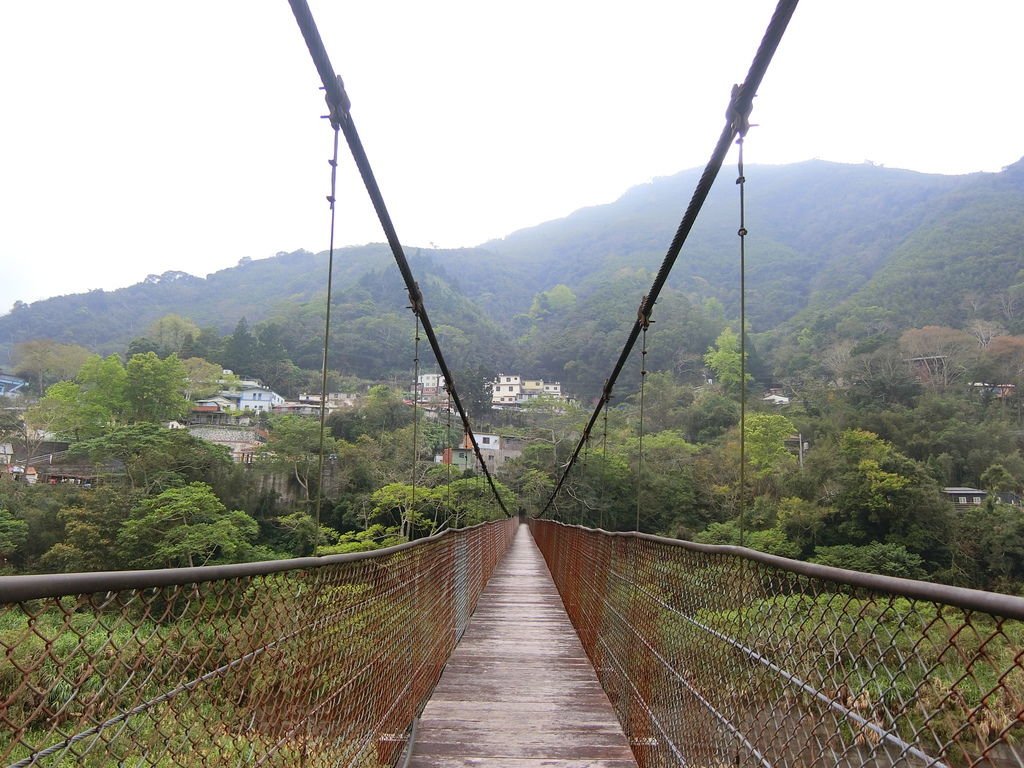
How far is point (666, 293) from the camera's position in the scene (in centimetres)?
5053

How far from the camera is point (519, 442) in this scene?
36406 millimetres

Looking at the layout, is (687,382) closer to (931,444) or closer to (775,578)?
(931,444)

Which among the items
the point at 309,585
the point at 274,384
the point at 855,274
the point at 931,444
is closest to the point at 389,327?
the point at 274,384

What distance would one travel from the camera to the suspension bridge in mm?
582

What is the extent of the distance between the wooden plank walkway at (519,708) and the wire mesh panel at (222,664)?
147mm

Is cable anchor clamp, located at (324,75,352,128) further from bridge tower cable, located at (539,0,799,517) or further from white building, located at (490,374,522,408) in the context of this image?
white building, located at (490,374,522,408)

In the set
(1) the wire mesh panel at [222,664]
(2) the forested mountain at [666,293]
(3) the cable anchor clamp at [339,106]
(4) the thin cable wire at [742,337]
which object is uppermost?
(2) the forested mountain at [666,293]

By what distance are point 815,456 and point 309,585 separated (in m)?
22.4

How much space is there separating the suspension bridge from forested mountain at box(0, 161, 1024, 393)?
121ft

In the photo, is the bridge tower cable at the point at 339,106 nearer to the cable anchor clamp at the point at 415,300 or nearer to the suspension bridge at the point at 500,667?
the suspension bridge at the point at 500,667

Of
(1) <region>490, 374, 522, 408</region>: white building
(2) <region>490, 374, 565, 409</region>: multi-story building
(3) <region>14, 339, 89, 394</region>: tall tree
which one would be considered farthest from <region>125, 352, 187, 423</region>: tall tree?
(1) <region>490, 374, 522, 408</region>: white building

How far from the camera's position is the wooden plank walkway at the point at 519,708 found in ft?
5.60

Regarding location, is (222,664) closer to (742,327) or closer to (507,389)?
(742,327)

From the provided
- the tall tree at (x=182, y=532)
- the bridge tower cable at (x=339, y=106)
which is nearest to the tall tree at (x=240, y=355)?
the tall tree at (x=182, y=532)
